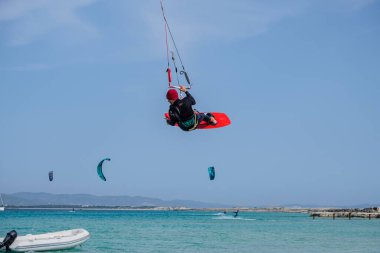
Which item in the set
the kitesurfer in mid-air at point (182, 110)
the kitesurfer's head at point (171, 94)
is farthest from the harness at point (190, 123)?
the kitesurfer's head at point (171, 94)

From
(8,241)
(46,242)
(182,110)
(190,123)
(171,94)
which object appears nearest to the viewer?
(171,94)

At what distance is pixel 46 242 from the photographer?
2506 cm

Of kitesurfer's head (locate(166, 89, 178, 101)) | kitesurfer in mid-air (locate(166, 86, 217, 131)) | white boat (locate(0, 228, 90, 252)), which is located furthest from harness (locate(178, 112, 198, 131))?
white boat (locate(0, 228, 90, 252))

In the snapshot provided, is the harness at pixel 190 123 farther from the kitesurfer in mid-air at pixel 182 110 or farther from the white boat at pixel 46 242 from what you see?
the white boat at pixel 46 242

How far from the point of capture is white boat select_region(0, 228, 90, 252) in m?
24.5

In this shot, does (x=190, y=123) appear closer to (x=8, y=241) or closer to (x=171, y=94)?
(x=171, y=94)

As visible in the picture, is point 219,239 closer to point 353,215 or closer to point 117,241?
point 117,241

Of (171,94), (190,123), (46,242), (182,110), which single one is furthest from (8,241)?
(171,94)

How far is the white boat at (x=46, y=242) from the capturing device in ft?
80.4

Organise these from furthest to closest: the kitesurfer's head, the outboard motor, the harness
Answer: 1. the outboard motor
2. the harness
3. the kitesurfer's head

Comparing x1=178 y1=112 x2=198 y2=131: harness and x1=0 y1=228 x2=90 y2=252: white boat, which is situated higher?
x1=178 y1=112 x2=198 y2=131: harness

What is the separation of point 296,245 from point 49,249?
12579 mm

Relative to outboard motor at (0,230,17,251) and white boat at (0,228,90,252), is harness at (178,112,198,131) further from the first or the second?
white boat at (0,228,90,252)

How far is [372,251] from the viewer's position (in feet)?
83.0
